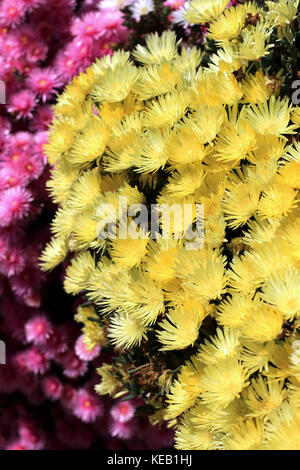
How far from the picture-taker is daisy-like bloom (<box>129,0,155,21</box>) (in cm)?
157

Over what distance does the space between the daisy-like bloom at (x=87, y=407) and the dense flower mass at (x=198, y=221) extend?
55 centimetres

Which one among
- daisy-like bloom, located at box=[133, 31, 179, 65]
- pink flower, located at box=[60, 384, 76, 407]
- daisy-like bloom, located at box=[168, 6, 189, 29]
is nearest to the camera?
daisy-like bloom, located at box=[133, 31, 179, 65]

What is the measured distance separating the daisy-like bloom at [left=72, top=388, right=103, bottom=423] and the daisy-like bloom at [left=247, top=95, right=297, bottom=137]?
1108 mm

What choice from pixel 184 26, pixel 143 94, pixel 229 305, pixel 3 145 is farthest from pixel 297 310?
pixel 3 145

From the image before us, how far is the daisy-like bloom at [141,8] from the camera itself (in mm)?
1568

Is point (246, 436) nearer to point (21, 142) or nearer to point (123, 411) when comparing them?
point (123, 411)

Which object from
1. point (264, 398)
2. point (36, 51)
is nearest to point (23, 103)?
point (36, 51)

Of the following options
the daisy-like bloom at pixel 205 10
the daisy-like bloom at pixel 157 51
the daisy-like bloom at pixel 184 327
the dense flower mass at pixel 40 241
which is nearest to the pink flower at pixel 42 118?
the dense flower mass at pixel 40 241

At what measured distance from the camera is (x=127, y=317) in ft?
3.11

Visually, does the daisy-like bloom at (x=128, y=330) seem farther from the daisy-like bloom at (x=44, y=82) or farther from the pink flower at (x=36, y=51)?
the pink flower at (x=36, y=51)

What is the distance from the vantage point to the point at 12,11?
1.71 metres

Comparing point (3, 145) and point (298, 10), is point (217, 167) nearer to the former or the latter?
point (298, 10)

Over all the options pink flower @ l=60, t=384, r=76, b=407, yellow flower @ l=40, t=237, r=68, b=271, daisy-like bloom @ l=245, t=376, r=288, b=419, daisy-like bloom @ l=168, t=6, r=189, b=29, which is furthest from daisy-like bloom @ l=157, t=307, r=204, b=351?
pink flower @ l=60, t=384, r=76, b=407

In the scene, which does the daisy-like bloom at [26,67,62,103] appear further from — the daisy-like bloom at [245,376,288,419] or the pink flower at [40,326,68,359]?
the daisy-like bloom at [245,376,288,419]
